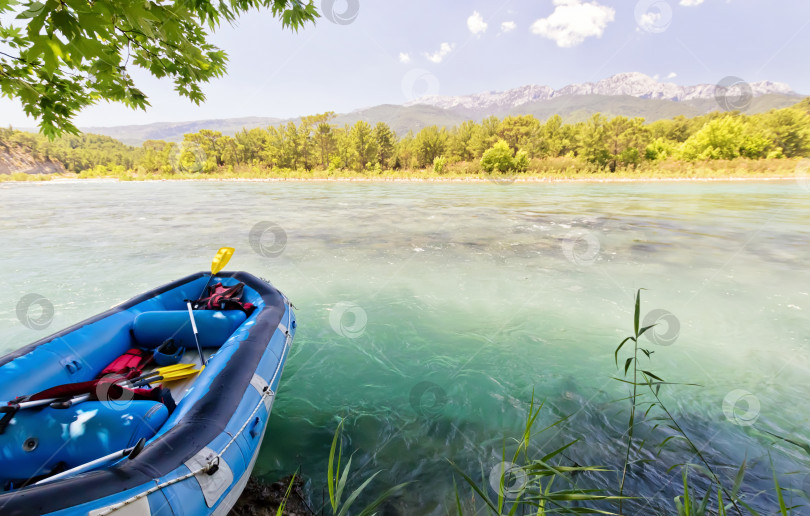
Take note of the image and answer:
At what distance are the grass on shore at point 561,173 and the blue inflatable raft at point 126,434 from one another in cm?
3216

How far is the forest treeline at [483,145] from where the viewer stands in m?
33.9

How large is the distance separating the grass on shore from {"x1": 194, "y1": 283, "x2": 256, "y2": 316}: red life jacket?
101 ft

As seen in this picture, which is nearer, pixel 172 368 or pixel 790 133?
pixel 172 368

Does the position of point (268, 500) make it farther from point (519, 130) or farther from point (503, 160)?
point (519, 130)

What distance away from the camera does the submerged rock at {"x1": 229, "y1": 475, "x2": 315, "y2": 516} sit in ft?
7.32

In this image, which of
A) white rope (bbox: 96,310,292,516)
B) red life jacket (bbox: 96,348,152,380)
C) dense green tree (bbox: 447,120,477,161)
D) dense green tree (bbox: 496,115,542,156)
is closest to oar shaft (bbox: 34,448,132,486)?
white rope (bbox: 96,310,292,516)

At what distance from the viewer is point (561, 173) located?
33719 millimetres

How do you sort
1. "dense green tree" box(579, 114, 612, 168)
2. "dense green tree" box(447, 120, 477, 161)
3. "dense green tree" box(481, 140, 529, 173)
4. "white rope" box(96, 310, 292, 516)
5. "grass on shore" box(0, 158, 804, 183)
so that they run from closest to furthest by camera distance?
"white rope" box(96, 310, 292, 516) → "grass on shore" box(0, 158, 804, 183) → "dense green tree" box(481, 140, 529, 173) → "dense green tree" box(579, 114, 612, 168) → "dense green tree" box(447, 120, 477, 161)

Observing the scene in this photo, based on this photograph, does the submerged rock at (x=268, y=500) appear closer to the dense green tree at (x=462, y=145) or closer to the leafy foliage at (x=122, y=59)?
the leafy foliage at (x=122, y=59)

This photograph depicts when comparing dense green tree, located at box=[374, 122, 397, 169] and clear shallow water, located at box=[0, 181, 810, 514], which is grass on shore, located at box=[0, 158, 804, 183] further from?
clear shallow water, located at box=[0, 181, 810, 514]

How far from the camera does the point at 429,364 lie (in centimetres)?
419

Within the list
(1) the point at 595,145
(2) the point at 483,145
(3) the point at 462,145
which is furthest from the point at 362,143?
(1) the point at 595,145

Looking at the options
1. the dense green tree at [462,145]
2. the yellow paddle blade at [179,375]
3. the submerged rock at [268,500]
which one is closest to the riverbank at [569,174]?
the dense green tree at [462,145]

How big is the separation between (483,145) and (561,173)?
38.2 feet
